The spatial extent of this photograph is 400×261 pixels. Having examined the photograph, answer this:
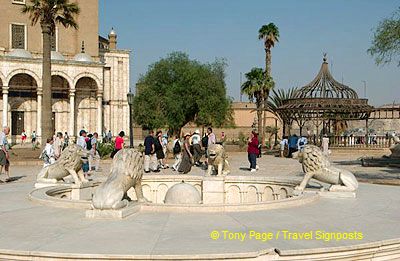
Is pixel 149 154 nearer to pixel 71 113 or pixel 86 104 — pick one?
pixel 71 113

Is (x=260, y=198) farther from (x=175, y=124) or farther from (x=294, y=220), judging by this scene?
(x=175, y=124)

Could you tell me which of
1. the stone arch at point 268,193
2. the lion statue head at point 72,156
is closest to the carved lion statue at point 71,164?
the lion statue head at point 72,156

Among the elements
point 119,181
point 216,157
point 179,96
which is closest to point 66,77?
point 179,96

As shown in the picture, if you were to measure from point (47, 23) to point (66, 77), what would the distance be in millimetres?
18898

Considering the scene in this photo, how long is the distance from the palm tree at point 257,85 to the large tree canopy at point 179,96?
463cm

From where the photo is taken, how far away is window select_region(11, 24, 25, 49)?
45.7 meters

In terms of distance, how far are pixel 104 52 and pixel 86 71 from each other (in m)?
6.45

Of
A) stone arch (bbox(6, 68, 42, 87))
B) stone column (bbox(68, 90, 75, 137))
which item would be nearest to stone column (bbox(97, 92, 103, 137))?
stone column (bbox(68, 90, 75, 137))

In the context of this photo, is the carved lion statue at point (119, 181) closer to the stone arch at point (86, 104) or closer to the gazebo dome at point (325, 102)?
the gazebo dome at point (325, 102)

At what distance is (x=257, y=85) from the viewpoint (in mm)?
43906

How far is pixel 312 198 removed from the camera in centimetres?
877

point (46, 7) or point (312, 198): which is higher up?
point (46, 7)

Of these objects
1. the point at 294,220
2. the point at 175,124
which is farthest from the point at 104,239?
the point at 175,124

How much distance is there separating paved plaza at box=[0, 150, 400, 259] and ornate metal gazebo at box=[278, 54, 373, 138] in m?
22.3
